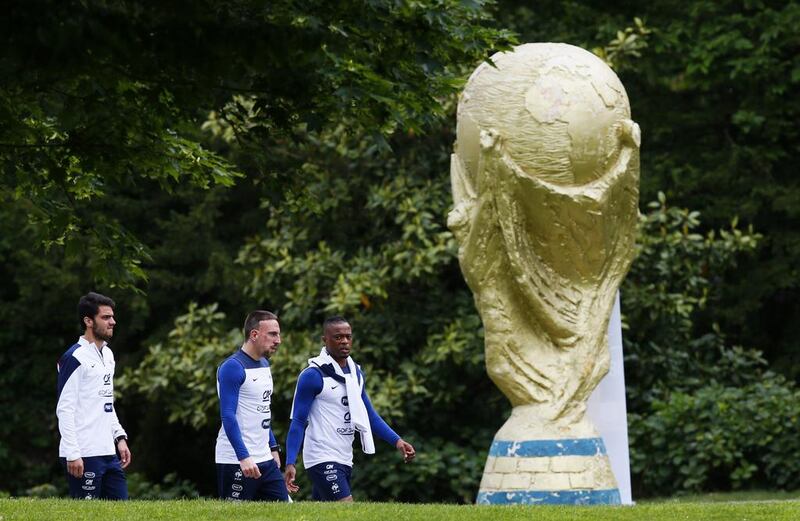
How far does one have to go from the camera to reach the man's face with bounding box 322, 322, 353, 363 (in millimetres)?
10273

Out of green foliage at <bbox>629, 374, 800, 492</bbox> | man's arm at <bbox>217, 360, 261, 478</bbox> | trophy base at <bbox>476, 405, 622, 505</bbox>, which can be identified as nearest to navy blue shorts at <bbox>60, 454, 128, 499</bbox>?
man's arm at <bbox>217, 360, 261, 478</bbox>

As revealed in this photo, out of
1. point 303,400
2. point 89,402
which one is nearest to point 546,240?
point 303,400

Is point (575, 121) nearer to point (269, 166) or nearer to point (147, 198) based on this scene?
point (269, 166)

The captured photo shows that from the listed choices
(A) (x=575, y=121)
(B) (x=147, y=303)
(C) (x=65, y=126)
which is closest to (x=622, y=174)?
(A) (x=575, y=121)

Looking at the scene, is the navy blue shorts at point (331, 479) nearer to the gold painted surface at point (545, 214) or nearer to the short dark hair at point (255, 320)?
the short dark hair at point (255, 320)

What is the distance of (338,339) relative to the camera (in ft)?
33.8

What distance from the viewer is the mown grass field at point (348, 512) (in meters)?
9.33

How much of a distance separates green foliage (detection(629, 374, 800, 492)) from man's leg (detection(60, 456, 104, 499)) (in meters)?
8.39

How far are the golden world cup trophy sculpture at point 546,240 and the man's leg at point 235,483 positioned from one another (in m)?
3.22

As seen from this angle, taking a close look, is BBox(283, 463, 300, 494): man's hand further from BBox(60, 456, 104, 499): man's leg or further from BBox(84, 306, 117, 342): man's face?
BBox(84, 306, 117, 342): man's face

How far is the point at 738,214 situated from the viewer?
2033cm

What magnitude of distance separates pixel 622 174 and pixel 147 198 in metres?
11.2

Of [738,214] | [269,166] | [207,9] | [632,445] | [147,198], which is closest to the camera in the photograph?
[207,9]

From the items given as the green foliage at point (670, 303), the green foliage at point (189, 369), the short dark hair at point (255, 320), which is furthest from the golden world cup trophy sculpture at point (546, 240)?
the green foliage at point (189, 369)
